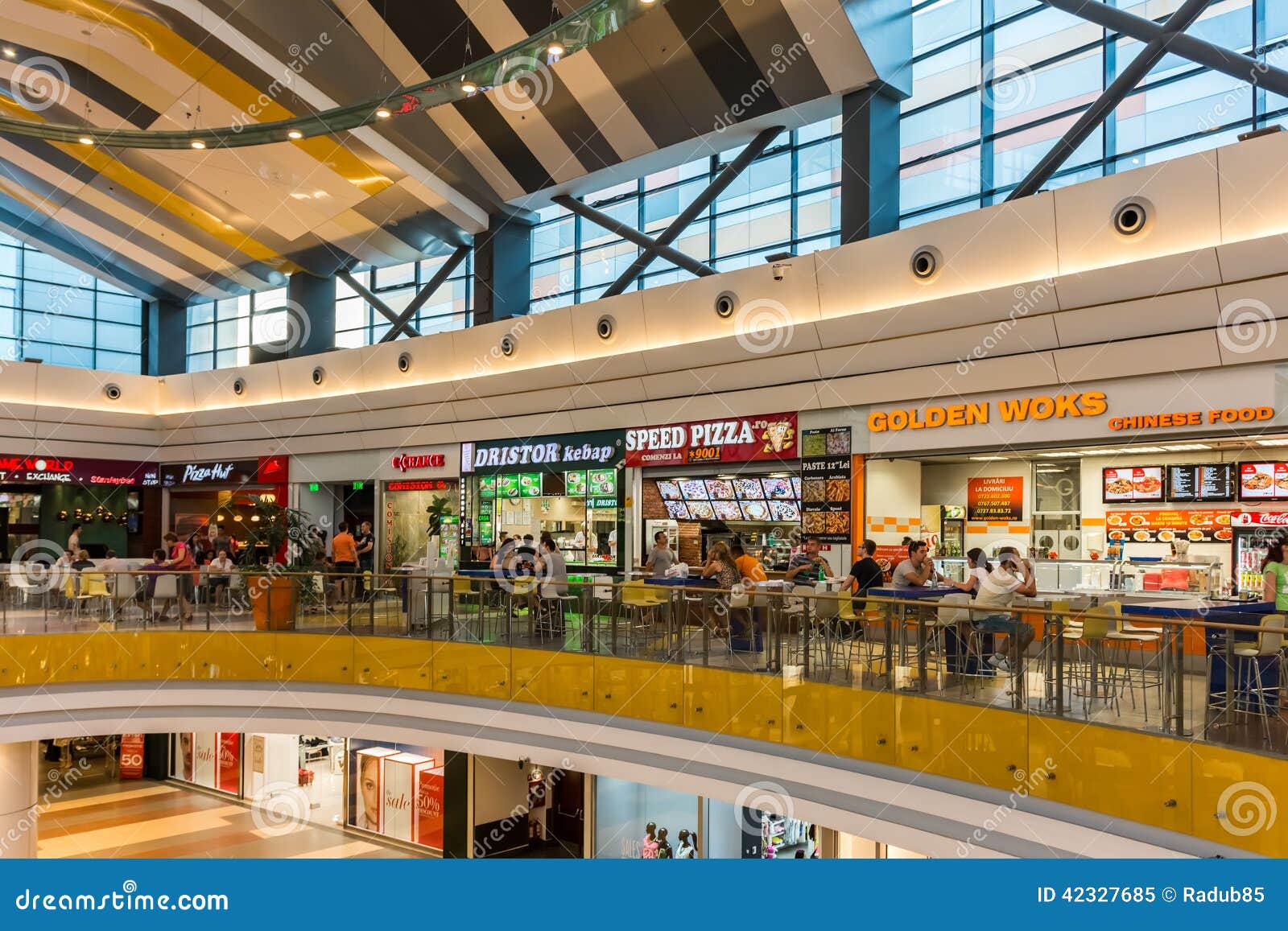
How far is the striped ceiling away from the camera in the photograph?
12.2 m

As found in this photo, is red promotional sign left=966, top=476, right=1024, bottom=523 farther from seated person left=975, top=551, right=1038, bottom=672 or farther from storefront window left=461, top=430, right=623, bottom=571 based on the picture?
storefront window left=461, top=430, right=623, bottom=571

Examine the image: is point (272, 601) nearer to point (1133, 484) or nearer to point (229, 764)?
point (229, 764)

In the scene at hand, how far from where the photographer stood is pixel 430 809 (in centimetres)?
1442

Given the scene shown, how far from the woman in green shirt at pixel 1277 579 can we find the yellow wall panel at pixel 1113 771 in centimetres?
280

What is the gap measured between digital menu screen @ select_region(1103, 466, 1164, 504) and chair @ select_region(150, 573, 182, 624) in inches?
429

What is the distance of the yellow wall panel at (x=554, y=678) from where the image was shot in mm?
9055

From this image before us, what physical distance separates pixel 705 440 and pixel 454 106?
670cm

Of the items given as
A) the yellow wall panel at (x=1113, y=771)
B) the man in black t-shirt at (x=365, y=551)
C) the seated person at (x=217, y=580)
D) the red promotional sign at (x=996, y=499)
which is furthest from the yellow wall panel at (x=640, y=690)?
the red promotional sign at (x=996, y=499)

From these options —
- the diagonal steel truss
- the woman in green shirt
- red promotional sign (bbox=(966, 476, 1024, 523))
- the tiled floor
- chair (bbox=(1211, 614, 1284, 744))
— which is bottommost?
the tiled floor

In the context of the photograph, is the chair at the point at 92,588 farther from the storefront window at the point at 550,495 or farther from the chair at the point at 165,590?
the storefront window at the point at 550,495

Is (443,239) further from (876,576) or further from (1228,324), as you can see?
(1228,324)

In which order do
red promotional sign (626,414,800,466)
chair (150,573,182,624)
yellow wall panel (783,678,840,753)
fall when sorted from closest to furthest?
yellow wall panel (783,678,840,753) → chair (150,573,182,624) → red promotional sign (626,414,800,466)

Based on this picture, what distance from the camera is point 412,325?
20.8m

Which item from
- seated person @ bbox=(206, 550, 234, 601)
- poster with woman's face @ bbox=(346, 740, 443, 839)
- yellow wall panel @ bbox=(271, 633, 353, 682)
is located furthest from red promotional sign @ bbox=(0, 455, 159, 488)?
yellow wall panel @ bbox=(271, 633, 353, 682)
